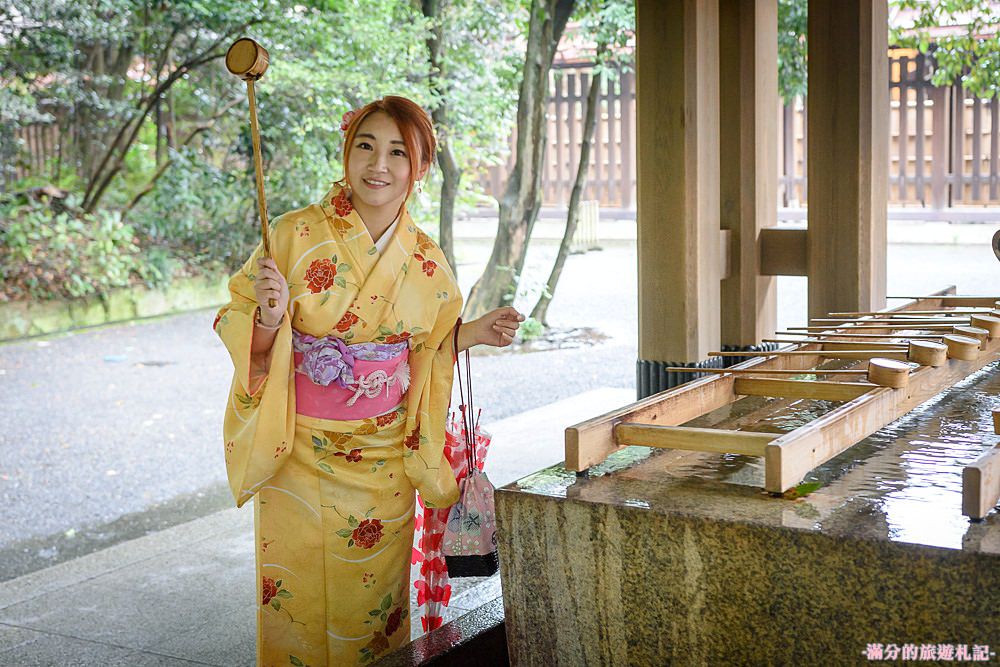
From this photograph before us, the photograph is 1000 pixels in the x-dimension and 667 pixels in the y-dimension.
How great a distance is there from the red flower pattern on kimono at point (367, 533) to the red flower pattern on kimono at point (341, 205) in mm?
741

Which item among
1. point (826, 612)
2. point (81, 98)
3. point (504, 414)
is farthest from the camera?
point (81, 98)

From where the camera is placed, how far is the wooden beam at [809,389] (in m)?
2.00

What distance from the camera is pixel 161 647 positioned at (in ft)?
10.6

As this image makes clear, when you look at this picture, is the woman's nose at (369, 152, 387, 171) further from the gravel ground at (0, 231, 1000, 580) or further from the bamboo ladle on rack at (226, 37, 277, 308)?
the gravel ground at (0, 231, 1000, 580)

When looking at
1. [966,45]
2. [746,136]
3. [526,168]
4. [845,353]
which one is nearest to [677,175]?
[746,136]

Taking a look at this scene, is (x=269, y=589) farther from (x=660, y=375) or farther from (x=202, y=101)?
(x=202, y=101)

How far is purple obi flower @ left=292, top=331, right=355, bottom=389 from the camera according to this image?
7.74 feet

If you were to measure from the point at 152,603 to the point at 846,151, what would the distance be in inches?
113

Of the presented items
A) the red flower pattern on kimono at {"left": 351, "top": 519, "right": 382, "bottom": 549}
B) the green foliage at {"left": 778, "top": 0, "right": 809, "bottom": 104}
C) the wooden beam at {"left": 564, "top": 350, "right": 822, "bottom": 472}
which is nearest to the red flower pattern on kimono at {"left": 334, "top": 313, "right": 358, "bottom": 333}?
the red flower pattern on kimono at {"left": 351, "top": 519, "right": 382, "bottom": 549}

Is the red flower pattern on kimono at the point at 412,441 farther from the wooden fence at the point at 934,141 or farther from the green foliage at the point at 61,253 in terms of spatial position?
the wooden fence at the point at 934,141

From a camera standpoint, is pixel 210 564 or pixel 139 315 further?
pixel 139 315

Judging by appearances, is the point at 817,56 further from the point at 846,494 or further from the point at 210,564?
the point at 210,564

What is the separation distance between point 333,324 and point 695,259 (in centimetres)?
145

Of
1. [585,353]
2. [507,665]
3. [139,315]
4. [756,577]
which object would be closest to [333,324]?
[507,665]
